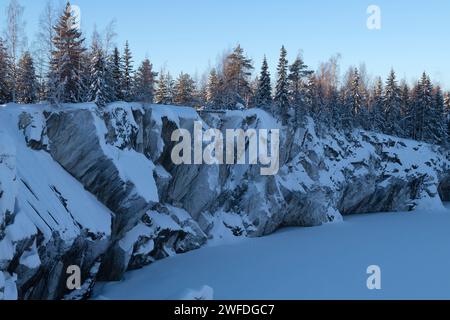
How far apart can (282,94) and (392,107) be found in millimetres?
27404

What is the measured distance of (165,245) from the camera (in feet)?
80.6

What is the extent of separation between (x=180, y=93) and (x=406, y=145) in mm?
31279

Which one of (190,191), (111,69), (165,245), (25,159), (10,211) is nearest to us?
(10,211)

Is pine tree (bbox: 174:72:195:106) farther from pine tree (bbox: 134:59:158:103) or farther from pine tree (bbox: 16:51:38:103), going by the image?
pine tree (bbox: 16:51:38:103)

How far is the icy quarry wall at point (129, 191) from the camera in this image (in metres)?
13.9

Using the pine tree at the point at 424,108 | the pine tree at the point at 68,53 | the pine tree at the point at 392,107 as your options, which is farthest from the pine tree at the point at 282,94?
the pine tree at the point at 424,108

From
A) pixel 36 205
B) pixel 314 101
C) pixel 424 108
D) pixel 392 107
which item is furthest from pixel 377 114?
pixel 36 205

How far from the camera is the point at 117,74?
34.1m

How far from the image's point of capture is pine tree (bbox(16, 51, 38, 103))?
2871cm

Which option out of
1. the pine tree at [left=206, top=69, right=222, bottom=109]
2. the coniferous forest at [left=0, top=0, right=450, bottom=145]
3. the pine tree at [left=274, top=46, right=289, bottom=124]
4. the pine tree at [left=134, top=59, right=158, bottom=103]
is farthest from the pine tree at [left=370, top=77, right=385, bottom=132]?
the pine tree at [left=134, top=59, right=158, bottom=103]

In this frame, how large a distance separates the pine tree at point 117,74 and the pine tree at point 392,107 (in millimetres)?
42396

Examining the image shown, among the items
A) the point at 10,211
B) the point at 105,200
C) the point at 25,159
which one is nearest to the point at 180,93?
the point at 105,200

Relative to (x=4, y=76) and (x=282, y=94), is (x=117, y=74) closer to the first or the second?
(x=4, y=76)

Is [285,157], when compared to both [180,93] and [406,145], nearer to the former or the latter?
[180,93]
